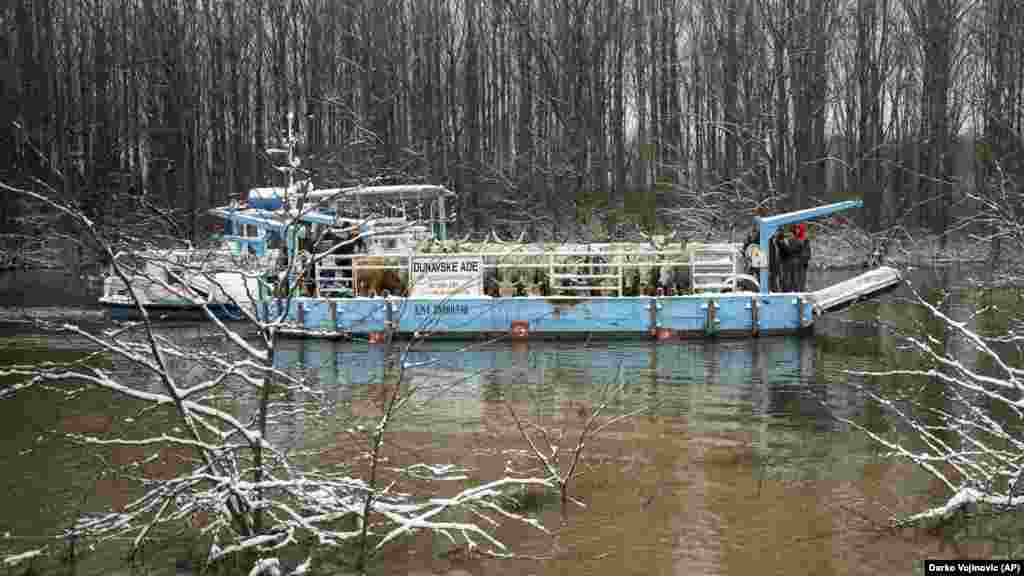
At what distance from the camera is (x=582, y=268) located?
21641 mm

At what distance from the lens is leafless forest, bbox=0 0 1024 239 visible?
147 feet

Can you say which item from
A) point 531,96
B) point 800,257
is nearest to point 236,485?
point 800,257

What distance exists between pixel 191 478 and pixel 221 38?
47.9m

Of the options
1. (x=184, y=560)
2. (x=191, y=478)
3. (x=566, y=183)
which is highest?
(x=566, y=183)

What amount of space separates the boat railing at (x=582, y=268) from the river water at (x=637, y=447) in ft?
4.59

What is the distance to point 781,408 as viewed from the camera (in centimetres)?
1365

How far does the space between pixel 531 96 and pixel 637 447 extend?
39.9 metres

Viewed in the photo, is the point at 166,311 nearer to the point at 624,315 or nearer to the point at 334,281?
the point at 334,281

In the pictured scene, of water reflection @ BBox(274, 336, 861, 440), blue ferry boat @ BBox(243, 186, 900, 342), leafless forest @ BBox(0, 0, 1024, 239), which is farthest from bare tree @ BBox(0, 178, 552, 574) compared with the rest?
leafless forest @ BBox(0, 0, 1024, 239)

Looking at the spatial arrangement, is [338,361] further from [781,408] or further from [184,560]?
[184,560]

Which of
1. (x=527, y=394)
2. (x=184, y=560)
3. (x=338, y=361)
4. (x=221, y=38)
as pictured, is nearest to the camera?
(x=184, y=560)

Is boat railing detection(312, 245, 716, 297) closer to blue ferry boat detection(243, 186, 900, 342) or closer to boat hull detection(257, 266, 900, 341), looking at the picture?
blue ferry boat detection(243, 186, 900, 342)

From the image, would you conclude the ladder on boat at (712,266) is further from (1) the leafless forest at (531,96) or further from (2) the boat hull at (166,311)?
(1) the leafless forest at (531,96)

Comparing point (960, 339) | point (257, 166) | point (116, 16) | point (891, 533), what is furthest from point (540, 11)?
point (891, 533)
